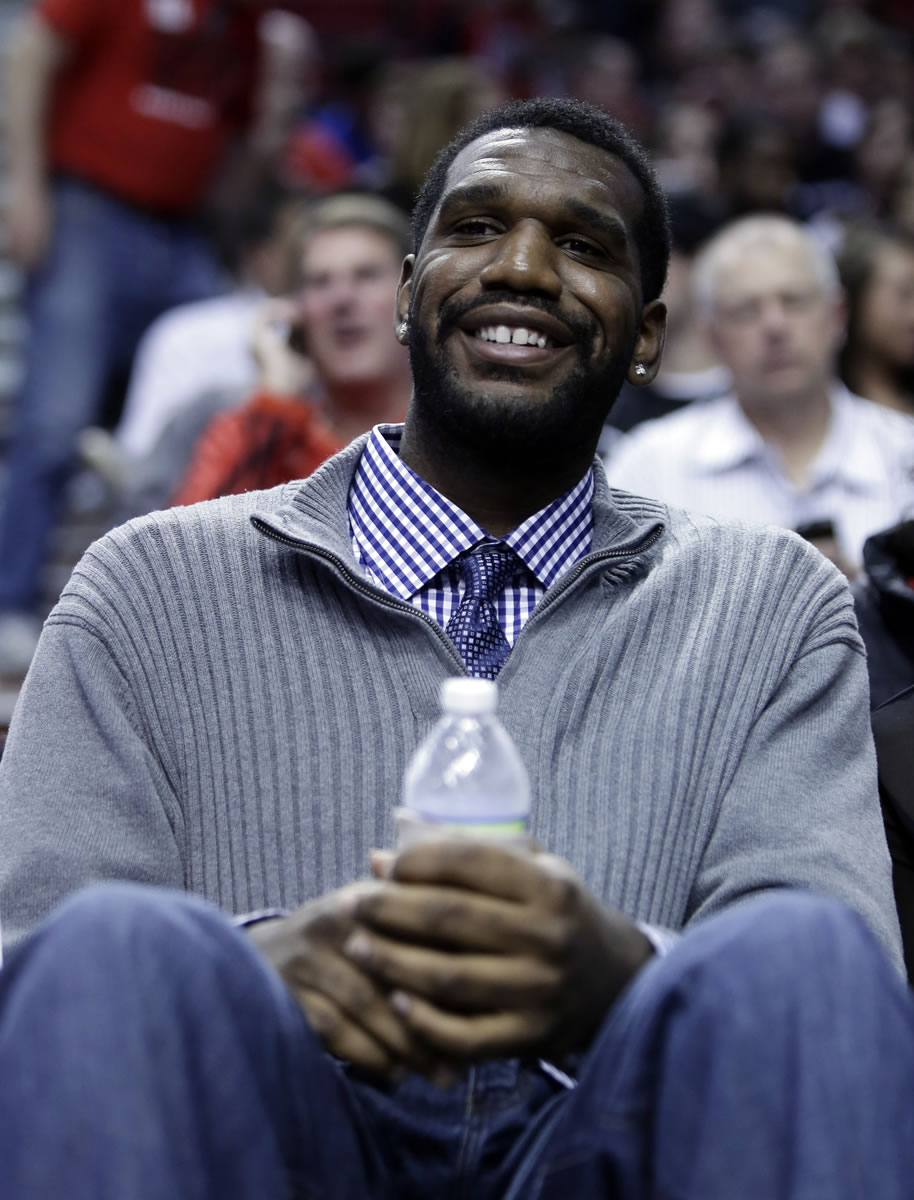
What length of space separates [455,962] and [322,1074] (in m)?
0.15

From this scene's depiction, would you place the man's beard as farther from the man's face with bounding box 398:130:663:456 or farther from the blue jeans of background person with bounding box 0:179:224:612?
the blue jeans of background person with bounding box 0:179:224:612

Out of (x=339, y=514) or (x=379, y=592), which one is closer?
(x=379, y=592)

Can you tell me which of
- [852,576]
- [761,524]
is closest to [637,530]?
[761,524]

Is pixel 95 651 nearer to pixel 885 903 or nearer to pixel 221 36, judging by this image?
pixel 885 903

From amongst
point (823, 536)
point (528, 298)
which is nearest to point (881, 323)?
point (823, 536)

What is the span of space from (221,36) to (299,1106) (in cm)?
409

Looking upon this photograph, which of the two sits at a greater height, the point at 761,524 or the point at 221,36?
the point at 221,36

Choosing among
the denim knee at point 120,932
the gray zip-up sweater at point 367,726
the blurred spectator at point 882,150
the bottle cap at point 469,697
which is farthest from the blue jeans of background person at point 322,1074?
the blurred spectator at point 882,150

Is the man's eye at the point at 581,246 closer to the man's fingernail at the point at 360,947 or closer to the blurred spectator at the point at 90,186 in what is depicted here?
the man's fingernail at the point at 360,947

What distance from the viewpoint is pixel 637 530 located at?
2.13 m

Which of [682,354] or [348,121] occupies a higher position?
[348,121]

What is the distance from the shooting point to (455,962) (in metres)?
1.48

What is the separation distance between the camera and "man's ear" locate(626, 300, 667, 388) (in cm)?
236

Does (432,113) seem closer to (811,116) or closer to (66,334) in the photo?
(66,334)
